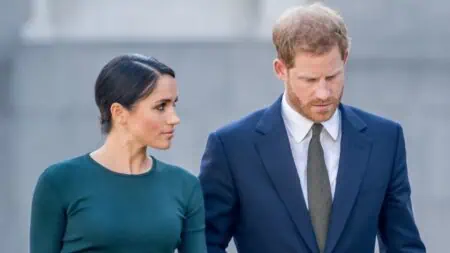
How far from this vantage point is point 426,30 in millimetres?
6500

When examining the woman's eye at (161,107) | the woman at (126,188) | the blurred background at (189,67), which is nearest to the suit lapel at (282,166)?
the woman at (126,188)

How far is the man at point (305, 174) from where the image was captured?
3775mm

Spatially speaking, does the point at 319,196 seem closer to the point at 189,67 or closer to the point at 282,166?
the point at 282,166

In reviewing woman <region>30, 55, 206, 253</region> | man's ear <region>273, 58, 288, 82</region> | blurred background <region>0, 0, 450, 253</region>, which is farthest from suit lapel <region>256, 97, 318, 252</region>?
blurred background <region>0, 0, 450, 253</region>

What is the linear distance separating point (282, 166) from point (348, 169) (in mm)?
192

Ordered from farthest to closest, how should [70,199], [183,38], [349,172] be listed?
[183,38] < [349,172] < [70,199]

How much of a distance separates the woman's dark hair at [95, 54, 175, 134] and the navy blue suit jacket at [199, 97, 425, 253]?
0.41 metres

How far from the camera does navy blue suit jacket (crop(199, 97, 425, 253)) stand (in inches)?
150

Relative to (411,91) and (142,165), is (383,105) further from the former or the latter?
(142,165)

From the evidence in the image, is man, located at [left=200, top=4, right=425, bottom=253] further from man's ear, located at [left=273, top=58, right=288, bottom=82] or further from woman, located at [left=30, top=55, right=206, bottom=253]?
woman, located at [left=30, top=55, right=206, bottom=253]

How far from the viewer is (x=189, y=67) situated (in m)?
6.46

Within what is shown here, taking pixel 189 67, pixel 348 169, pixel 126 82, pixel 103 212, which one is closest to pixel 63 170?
pixel 103 212

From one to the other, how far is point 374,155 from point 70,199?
0.96m

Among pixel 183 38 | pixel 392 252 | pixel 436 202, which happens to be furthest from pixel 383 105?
pixel 392 252
